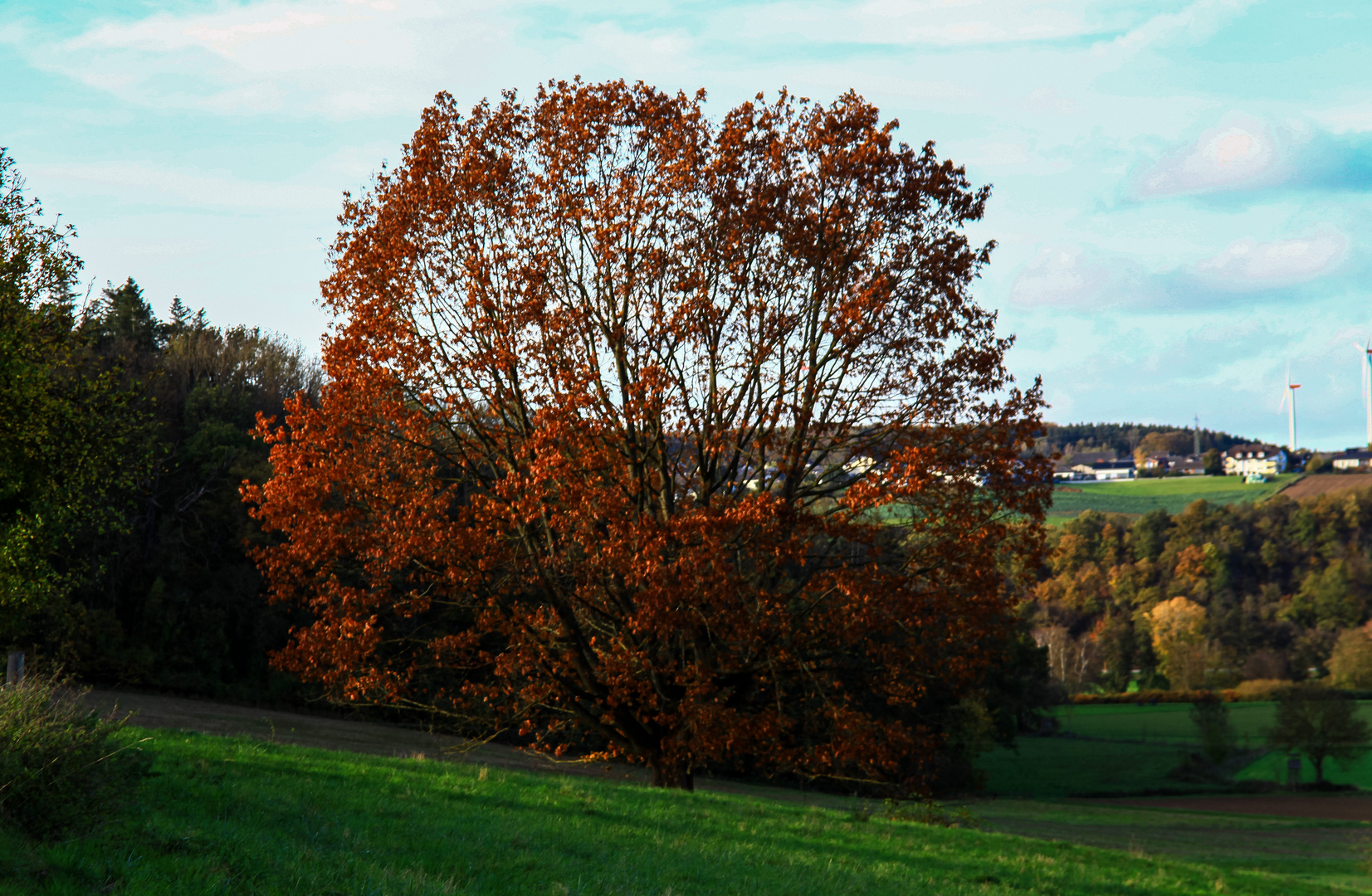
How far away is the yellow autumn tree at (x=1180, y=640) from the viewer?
8869cm

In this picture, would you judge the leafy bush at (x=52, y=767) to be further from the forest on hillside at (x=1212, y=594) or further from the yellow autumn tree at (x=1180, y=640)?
the yellow autumn tree at (x=1180, y=640)

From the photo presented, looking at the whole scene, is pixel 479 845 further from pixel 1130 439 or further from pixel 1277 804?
pixel 1130 439

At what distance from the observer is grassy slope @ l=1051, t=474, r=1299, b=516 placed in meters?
128

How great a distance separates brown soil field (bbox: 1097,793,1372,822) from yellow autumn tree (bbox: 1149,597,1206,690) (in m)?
28.2

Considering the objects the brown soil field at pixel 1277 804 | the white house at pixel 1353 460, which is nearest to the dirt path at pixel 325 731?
the brown soil field at pixel 1277 804

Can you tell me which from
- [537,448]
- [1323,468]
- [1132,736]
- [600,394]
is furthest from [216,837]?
[1323,468]

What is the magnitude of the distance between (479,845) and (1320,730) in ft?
228

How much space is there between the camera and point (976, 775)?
51.6 meters

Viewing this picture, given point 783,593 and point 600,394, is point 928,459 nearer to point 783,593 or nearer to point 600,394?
point 783,593

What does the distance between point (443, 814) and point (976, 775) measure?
47.1 metres

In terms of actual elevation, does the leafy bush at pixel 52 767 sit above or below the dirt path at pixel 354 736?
above

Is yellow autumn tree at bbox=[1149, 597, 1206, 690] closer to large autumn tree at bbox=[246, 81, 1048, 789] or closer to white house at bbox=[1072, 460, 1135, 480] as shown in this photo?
white house at bbox=[1072, 460, 1135, 480]

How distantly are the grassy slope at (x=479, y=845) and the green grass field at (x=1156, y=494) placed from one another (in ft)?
374

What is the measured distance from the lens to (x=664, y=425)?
15.0 metres
